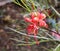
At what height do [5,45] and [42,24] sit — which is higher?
[42,24]

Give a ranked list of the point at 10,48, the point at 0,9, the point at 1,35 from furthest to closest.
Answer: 1. the point at 0,9
2. the point at 1,35
3. the point at 10,48

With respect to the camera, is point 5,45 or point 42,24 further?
point 5,45

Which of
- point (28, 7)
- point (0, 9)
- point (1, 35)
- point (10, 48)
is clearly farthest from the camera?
point (0, 9)

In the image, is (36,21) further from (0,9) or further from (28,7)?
(0,9)

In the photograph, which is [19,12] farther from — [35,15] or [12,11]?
[35,15]

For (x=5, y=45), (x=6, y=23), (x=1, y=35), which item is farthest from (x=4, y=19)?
(x=5, y=45)

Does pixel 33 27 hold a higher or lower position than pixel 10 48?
higher

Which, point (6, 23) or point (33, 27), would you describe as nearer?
point (33, 27)

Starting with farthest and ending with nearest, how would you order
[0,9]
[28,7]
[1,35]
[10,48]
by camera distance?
[0,9] < [1,35] < [10,48] < [28,7]

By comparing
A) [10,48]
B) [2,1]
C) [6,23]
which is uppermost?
[2,1]
